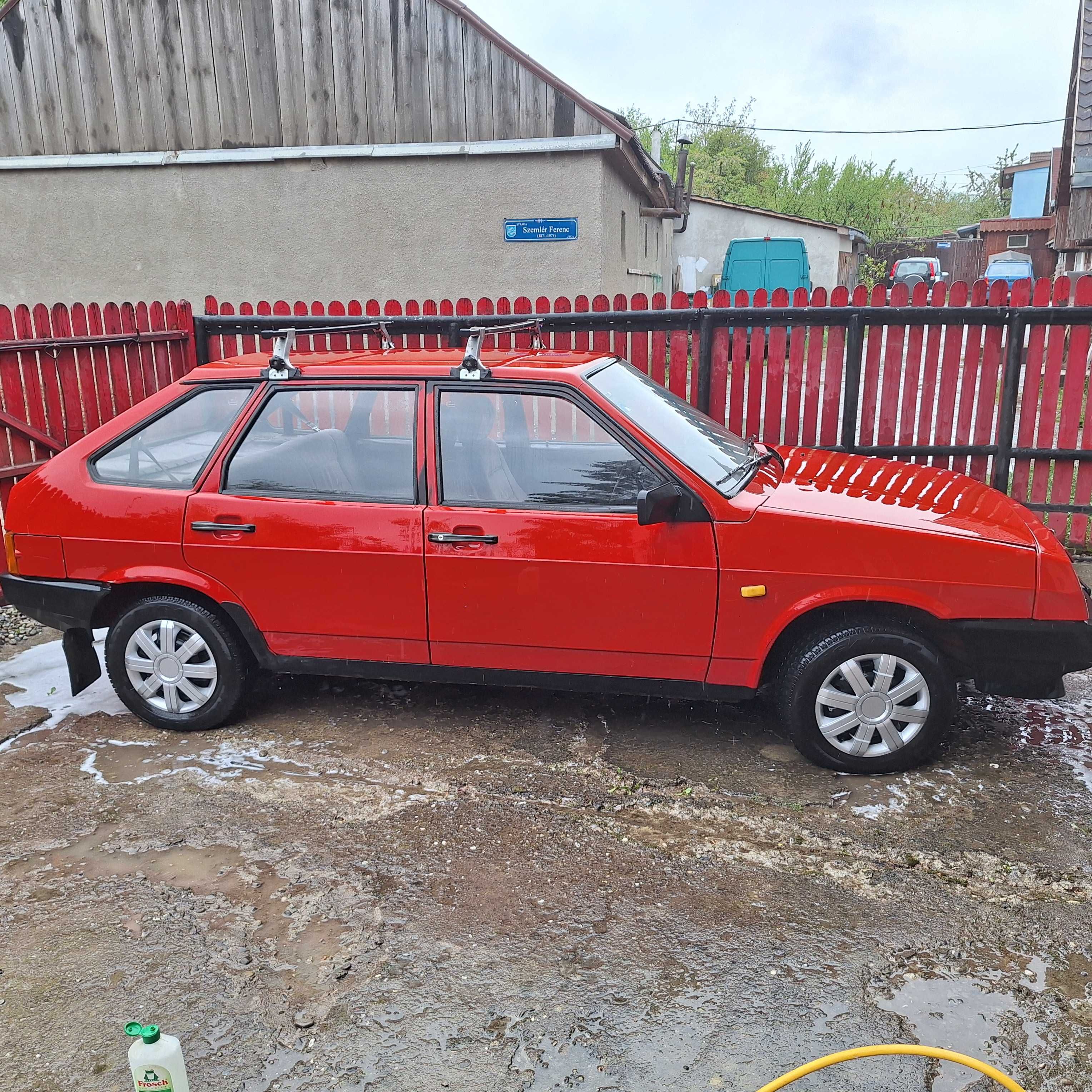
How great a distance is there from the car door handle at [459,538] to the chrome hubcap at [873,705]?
1475 millimetres

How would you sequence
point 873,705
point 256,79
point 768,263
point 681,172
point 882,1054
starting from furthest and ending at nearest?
point 768,263, point 681,172, point 256,79, point 873,705, point 882,1054

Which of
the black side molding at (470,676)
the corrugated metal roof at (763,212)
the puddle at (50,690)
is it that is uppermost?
the corrugated metal roof at (763,212)

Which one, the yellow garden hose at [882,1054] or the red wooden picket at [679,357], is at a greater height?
the red wooden picket at [679,357]

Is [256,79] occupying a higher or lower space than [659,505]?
higher

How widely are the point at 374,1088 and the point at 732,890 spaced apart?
1350 mm

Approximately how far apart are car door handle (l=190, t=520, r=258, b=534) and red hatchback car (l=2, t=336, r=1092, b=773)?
0.4 inches

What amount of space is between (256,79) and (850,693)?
10.8 meters

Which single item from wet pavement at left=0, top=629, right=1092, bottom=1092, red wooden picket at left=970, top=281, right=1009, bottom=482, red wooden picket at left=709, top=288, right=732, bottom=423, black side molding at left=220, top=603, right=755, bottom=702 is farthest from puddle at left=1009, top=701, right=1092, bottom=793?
Answer: red wooden picket at left=709, top=288, right=732, bottom=423

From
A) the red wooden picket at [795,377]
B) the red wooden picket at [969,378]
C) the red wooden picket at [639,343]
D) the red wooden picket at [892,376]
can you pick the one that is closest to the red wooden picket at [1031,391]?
the red wooden picket at [969,378]

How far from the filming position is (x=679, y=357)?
23.6ft

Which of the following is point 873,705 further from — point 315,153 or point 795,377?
point 315,153

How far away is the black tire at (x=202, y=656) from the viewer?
430 centimetres

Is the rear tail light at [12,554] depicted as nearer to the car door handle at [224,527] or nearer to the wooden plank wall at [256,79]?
the car door handle at [224,527]

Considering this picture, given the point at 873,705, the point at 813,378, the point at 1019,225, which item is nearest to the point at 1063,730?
the point at 873,705
